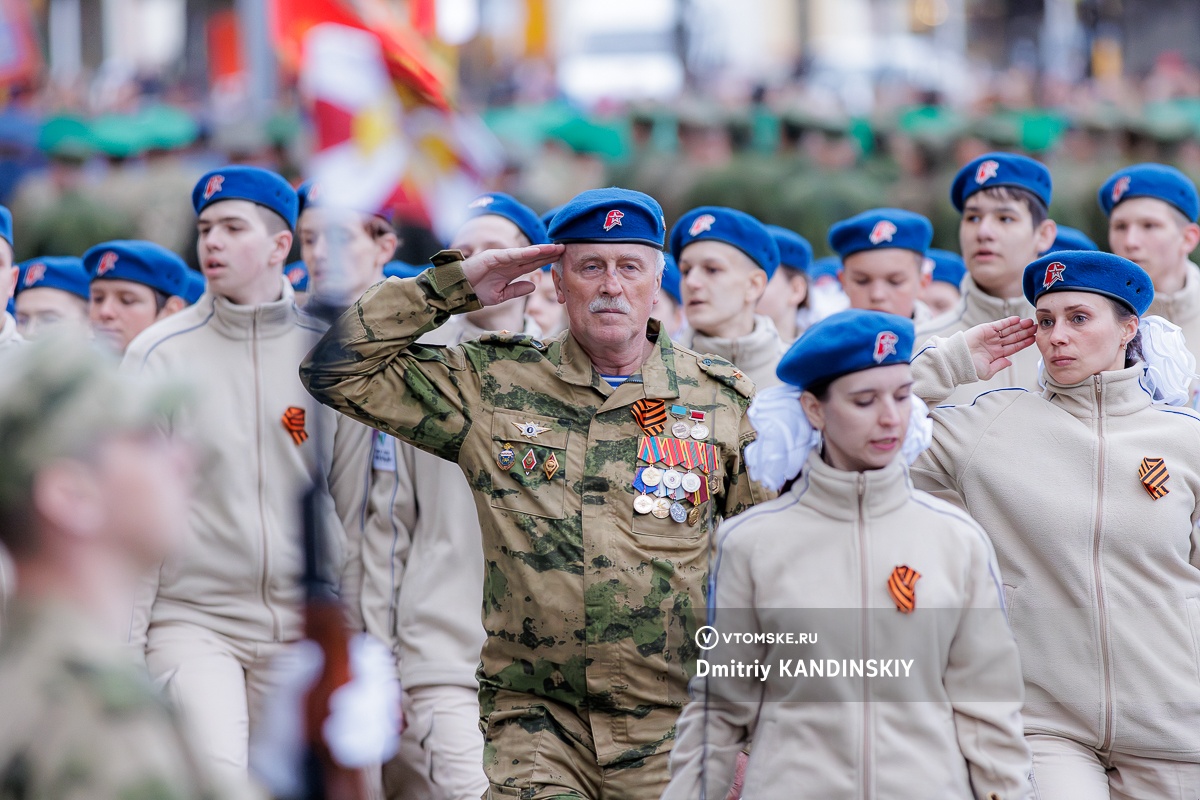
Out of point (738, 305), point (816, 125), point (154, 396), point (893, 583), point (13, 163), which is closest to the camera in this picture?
point (154, 396)

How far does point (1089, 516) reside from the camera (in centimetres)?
514

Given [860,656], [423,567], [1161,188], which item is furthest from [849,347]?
[1161,188]

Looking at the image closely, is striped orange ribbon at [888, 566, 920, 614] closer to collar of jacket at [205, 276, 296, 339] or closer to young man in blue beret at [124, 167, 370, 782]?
young man in blue beret at [124, 167, 370, 782]

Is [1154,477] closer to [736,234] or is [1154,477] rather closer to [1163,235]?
[1163,235]

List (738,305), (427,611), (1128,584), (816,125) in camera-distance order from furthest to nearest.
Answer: (816,125) < (738,305) < (427,611) < (1128,584)

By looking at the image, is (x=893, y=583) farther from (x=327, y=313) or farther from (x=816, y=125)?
(x=816, y=125)

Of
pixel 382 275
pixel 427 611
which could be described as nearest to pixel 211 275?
pixel 382 275

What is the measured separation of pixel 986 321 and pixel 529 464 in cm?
274

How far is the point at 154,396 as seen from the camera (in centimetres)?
290

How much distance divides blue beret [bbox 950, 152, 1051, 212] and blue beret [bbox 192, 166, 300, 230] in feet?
10.1

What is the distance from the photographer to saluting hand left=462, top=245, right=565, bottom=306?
518 cm

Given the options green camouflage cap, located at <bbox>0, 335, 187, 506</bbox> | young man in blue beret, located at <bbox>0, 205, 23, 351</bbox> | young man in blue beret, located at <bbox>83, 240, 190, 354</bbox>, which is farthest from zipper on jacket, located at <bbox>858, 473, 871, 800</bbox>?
young man in blue beret, located at <bbox>83, 240, 190, 354</bbox>

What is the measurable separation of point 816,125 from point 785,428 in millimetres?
11678

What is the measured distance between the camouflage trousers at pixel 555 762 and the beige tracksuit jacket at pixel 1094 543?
1312 millimetres
